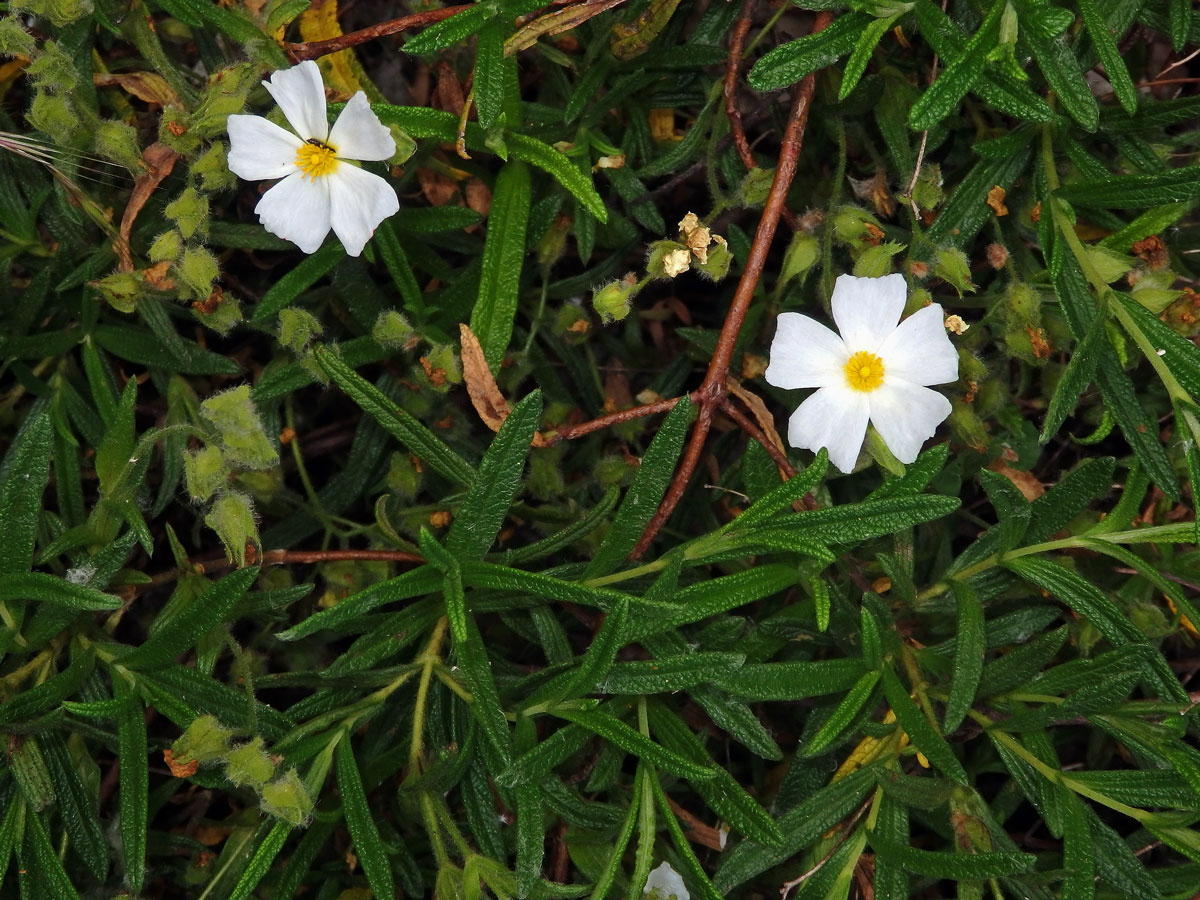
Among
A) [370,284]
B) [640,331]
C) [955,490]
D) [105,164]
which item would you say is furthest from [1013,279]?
[105,164]

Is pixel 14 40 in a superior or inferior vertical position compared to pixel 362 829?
superior

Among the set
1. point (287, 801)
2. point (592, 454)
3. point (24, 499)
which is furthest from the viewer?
point (592, 454)

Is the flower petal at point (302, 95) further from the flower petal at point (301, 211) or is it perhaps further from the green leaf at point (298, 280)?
the green leaf at point (298, 280)

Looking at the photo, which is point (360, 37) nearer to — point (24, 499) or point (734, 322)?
point (734, 322)

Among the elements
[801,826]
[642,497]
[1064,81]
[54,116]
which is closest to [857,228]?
[1064,81]

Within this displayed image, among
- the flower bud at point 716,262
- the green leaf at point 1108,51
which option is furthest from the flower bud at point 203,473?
the green leaf at point 1108,51

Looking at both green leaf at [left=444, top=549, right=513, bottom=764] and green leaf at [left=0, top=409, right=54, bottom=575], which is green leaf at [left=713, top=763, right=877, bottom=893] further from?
green leaf at [left=0, top=409, right=54, bottom=575]
